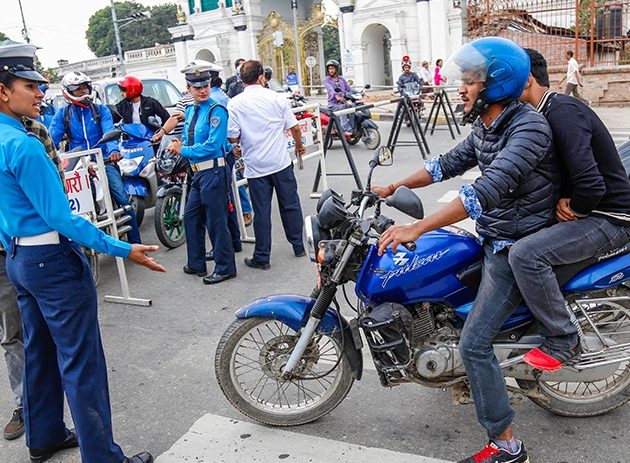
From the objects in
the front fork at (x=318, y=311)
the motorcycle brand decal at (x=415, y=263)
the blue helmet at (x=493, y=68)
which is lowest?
the front fork at (x=318, y=311)

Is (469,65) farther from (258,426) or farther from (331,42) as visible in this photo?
(331,42)

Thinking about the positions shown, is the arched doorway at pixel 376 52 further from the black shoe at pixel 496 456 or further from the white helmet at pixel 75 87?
the black shoe at pixel 496 456

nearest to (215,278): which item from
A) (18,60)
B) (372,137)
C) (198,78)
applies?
(198,78)

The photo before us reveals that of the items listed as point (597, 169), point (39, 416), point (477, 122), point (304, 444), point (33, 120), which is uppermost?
point (33, 120)

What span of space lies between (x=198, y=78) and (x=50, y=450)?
130 inches

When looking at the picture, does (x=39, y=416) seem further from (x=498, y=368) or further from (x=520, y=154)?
(x=520, y=154)

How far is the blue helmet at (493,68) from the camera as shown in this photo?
2729mm

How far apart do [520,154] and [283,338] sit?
5.13 feet

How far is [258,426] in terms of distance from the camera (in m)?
3.54

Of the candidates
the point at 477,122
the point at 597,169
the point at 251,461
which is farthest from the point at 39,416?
the point at 597,169

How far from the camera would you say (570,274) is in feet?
9.61

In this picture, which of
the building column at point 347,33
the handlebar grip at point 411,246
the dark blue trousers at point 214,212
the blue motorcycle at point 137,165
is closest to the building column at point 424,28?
the building column at point 347,33

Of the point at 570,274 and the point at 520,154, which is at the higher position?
the point at 520,154

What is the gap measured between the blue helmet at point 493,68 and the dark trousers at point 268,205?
3.65 m
